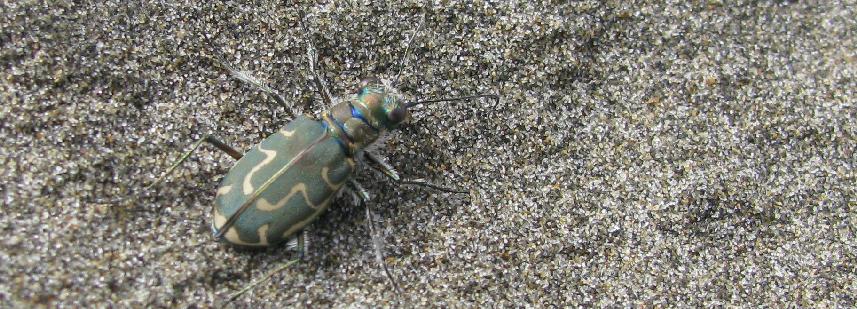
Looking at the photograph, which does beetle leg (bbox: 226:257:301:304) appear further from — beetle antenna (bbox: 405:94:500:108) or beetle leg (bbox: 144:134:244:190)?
beetle antenna (bbox: 405:94:500:108)

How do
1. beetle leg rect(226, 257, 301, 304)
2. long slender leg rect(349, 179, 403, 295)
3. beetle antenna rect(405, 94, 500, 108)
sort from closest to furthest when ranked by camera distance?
beetle leg rect(226, 257, 301, 304)
long slender leg rect(349, 179, 403, 295)
beetle antenna rect(405, 94, 500, 108)

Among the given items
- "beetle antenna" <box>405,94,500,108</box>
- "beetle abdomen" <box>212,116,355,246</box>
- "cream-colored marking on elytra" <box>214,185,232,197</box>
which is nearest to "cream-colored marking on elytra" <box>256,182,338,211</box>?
"beetle abdomen" <box>212,116,355,246</box>

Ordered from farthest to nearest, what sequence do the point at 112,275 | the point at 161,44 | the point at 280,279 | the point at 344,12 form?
the point at 344,12 < the point at 161,44 < the point at 280,279 < the point at 112,275

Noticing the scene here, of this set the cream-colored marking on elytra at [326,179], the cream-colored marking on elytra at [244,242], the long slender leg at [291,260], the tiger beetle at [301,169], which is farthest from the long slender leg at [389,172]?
the cream-colored marking on elytra at [244,242]

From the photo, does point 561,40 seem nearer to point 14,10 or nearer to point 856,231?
point 856,231

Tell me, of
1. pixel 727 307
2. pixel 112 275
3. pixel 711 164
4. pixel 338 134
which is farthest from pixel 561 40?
pixel 112 275

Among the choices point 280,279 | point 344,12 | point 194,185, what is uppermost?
point 344,12
